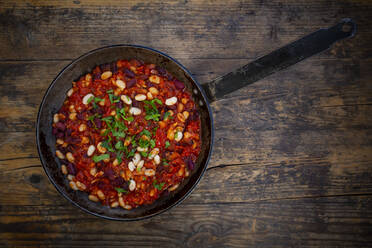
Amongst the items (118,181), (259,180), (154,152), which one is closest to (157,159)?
(154,152)

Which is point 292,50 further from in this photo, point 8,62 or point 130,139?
point 8,62

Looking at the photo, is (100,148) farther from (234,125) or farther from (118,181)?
(234,125)

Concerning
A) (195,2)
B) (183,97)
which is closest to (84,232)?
(183,97)

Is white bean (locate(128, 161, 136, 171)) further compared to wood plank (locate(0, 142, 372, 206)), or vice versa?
wood plank (locate(0, 142, 372, 206))

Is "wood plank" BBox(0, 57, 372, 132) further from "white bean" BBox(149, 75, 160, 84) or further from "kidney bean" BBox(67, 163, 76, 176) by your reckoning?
"kidney bean" BBox(67, 163, 76, 176)

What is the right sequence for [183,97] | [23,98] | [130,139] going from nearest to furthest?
[130,139], [183,97], [23,98]

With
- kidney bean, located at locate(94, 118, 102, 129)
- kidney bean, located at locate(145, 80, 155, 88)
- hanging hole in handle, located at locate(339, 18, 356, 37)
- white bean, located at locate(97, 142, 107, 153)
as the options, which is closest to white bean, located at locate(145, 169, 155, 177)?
white bean, located at locate(97, 142, 107, 153)

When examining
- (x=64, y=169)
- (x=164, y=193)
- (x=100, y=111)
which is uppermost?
(x=100, y=111)
